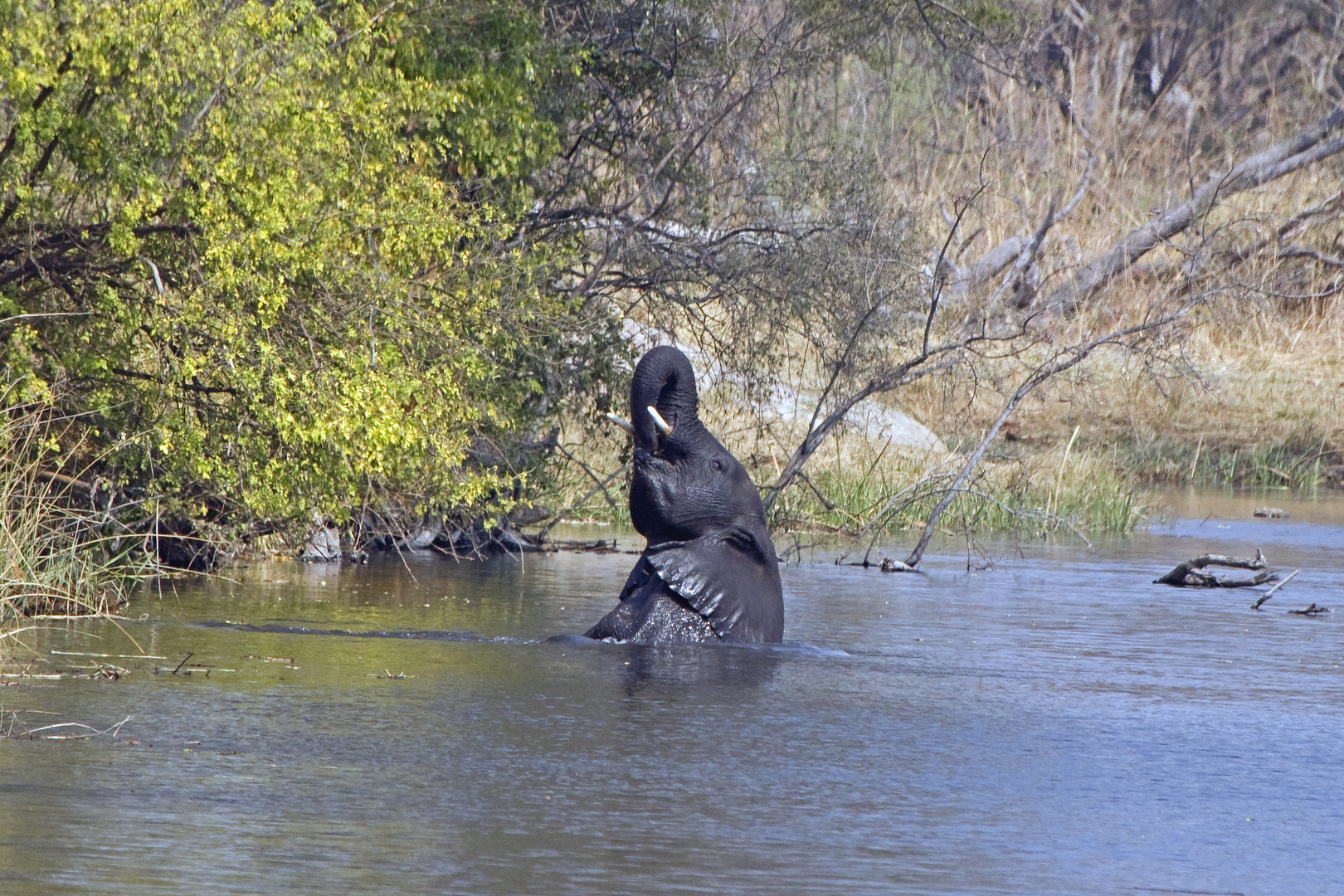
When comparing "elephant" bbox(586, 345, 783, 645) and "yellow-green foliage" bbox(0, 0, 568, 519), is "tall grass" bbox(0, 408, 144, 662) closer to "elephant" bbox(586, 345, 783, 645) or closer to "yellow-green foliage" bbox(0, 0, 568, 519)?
"yellow-green foliage" bbox(0, 0, 568, 519)

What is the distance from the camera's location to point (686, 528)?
973 centimetres

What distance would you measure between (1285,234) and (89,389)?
21180mm

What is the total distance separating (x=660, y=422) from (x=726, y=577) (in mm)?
884

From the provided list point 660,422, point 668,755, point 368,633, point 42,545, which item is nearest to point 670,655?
A: point 660,422

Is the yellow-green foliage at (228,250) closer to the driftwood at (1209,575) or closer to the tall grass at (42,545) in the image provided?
the tall grass at (42,545)

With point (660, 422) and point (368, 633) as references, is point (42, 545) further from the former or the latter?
point (660, 422)

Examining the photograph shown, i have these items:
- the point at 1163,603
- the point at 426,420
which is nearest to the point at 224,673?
the point at 426,420

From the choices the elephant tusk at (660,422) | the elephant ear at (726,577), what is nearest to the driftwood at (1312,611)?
the elephant ear at (726,577)

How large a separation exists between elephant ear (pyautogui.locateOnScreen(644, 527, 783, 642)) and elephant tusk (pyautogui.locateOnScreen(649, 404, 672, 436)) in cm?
57

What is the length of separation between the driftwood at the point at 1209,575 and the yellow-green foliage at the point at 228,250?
218 inches

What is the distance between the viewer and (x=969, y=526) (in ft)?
55.3

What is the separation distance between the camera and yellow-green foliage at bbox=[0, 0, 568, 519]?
31.8ft

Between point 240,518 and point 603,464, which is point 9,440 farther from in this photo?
point 603,464

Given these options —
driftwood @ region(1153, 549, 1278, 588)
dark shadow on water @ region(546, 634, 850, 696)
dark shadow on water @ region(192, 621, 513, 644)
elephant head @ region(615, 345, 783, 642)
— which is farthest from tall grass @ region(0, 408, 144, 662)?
driftwood @ region(1153, 549, 1278, 588)
